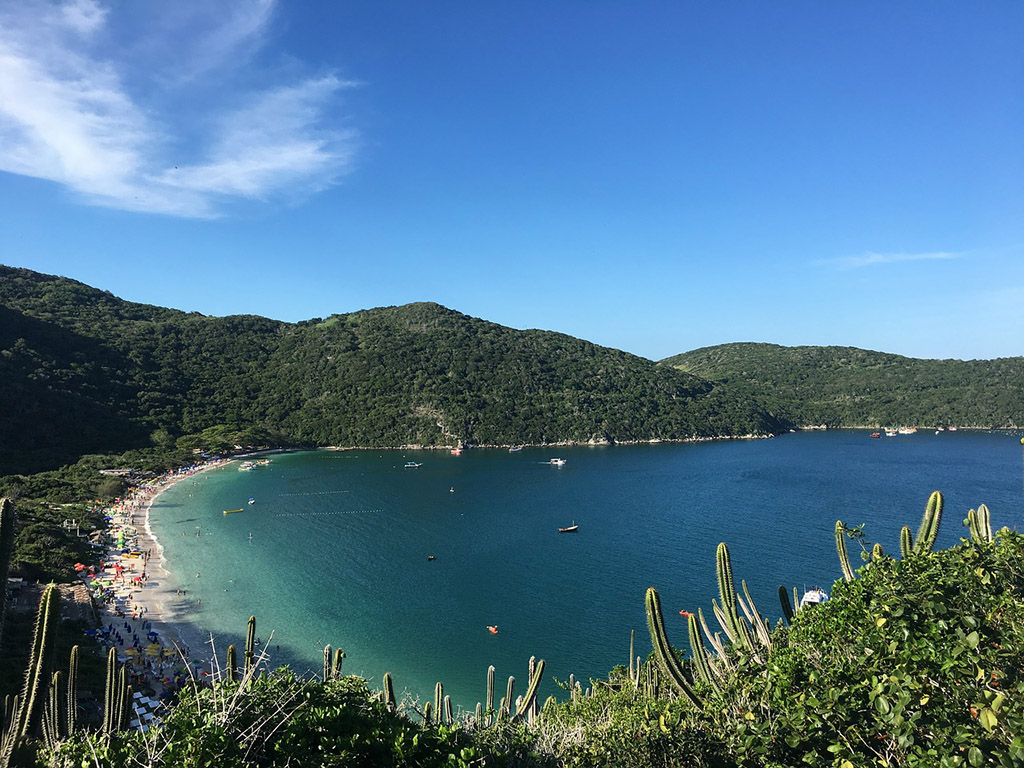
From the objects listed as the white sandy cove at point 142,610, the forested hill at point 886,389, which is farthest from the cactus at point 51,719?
the forested hill at point 886,389

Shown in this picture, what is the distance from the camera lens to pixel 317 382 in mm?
113375

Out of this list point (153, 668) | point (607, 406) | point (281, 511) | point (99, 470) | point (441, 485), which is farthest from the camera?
point (607, 406)

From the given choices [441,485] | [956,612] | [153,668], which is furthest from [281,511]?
[956,612]

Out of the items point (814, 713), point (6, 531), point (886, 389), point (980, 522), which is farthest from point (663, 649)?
point (886, 389)

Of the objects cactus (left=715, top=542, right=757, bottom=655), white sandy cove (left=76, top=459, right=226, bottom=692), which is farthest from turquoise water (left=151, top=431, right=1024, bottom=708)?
cactus (left=715, top=542, right=757, bottom=655)

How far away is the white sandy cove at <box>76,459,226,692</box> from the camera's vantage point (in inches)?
984

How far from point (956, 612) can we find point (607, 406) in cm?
11263

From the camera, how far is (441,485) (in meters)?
70.8

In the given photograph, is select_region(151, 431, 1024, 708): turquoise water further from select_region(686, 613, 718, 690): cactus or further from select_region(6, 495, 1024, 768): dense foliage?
select_region(686, 613, 718, 690): cactus

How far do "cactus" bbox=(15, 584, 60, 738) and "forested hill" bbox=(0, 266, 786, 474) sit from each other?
67.4 metres

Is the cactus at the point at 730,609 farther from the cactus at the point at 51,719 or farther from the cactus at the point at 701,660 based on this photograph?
the cactus at the point at 51,719

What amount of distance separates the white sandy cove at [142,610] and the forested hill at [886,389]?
133 m

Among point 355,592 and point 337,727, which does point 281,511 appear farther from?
point 337,727

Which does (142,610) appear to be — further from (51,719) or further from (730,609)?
(730,609)
